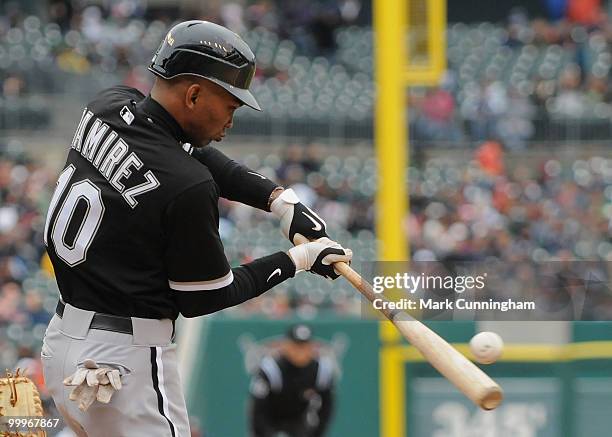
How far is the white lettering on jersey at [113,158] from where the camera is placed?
11.0 ft

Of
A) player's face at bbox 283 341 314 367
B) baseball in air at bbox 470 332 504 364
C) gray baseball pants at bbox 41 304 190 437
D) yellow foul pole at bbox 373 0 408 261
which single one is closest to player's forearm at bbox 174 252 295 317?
gray baseball pants at bbox 41 304 190 437

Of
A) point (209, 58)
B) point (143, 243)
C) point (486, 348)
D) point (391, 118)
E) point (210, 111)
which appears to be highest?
point (391, 118)

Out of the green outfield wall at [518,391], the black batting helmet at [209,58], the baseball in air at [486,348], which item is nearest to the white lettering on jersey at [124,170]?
the black batting helmet at [209,58]

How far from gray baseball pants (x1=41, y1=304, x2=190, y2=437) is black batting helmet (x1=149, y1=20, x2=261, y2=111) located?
2.33 feet

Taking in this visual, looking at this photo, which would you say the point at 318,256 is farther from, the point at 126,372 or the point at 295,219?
the point at 126,372

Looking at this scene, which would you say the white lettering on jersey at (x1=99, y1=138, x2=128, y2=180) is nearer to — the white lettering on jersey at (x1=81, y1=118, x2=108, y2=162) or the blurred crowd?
the white lettering on jersey at (x1=81, y1=118, x2=108, y2=162)

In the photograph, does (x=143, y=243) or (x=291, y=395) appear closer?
(x=143, y=243)

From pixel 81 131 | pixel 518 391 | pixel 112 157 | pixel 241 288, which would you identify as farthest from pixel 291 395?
pixel 112 157

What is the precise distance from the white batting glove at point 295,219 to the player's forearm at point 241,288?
0.92ft

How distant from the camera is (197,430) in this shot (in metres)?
7.41

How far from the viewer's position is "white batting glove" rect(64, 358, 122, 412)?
3.25 m

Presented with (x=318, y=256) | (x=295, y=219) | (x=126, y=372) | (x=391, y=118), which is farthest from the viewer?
(x=391, y=118)

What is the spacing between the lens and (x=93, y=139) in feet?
11.3

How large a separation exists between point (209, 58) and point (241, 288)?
0.67 meters
